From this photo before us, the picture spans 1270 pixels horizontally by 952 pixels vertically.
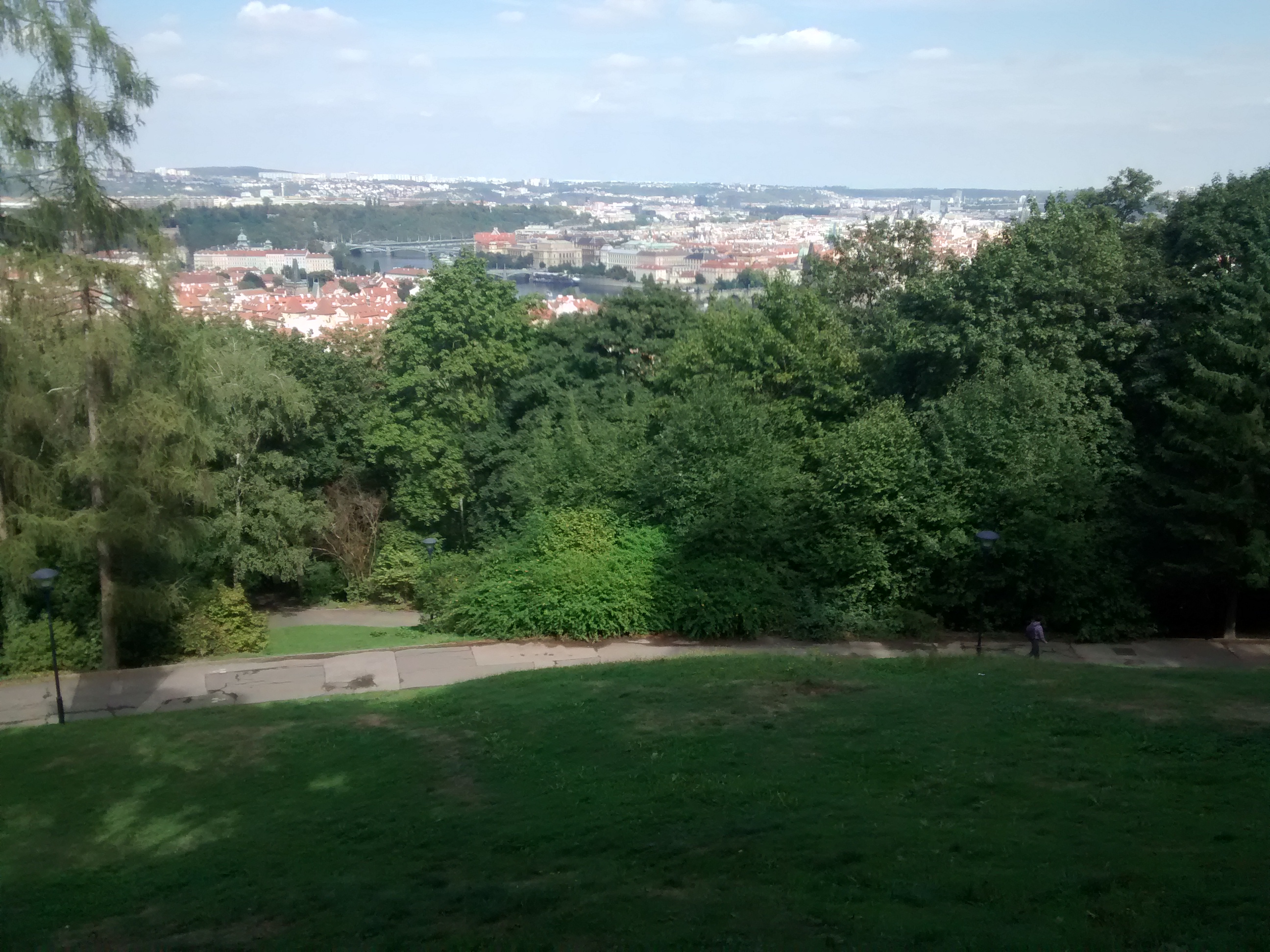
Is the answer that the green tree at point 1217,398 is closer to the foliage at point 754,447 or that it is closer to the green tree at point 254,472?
the foliage at point 754,447

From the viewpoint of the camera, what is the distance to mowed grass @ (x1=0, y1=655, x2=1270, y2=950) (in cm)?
736

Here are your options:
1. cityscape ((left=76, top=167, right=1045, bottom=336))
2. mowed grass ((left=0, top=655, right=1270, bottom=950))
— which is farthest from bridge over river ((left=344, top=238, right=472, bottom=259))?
mowed grass ((left=0, top=655, right=1270, bottom=950))

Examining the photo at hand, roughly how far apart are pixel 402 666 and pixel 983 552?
10148 millimetres

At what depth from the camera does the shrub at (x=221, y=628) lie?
20.7 m

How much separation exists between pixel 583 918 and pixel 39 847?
5.81 m

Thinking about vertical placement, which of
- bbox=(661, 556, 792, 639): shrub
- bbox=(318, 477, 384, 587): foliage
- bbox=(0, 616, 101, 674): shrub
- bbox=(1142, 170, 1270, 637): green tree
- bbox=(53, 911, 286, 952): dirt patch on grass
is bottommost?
bbox=(318, 477, 384, 587): foliage

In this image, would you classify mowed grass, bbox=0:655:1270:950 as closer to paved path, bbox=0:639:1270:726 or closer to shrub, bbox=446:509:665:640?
paved path, bbox=0:639:1270:726

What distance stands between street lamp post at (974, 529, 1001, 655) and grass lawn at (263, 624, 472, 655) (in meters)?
9.04

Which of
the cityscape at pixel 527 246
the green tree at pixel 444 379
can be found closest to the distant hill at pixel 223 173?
the cityscape at pixel 527 246

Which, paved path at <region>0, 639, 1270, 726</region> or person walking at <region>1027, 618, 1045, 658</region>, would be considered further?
person walking at <region>1027, 618, 1045, 658</region>

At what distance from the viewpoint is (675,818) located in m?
9.52

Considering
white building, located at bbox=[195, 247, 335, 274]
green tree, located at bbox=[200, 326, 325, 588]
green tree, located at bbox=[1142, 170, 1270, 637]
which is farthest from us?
white building, located at bbox=[195, 247, 335, 274]

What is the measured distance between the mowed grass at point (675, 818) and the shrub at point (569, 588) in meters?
4.51

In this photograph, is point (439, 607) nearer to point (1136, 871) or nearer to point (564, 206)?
point (1136, 871)
